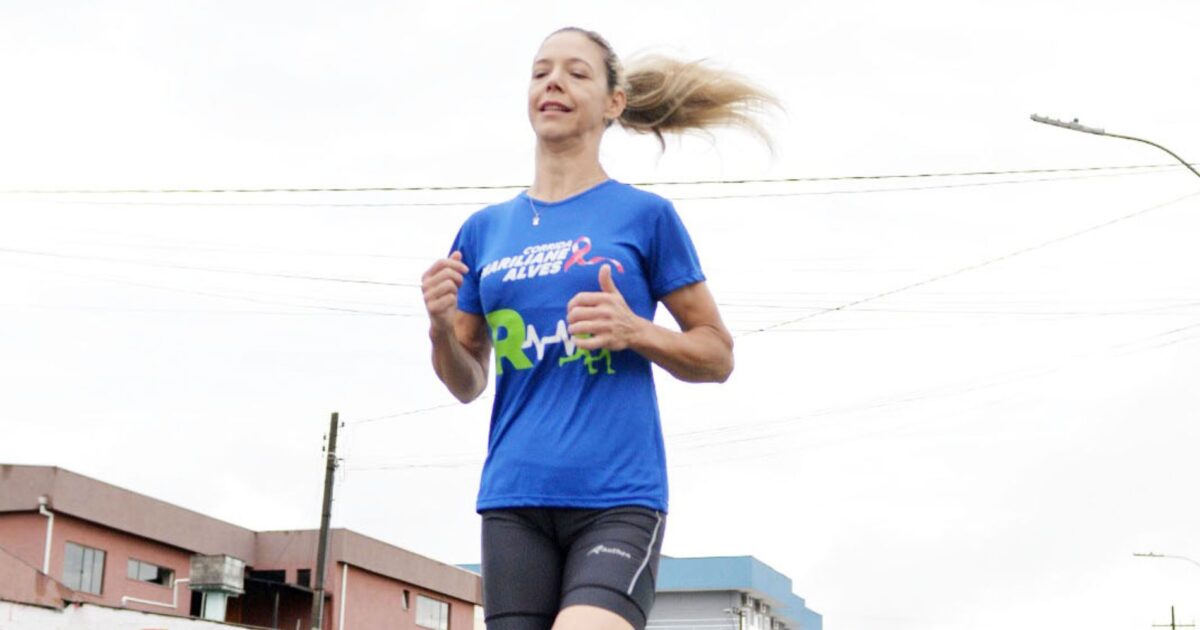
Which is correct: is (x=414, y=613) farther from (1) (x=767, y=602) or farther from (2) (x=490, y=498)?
(2) (x=490, y=498)

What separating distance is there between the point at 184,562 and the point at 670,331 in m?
42.4

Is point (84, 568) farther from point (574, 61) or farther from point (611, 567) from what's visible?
point (611, 567)

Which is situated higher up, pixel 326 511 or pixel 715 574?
pixel 715 574

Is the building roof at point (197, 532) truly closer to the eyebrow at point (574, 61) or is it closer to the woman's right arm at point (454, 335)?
the woman's right arm at point (454, 335)

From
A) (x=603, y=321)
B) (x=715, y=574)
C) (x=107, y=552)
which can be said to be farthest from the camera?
(x=715, y=574)

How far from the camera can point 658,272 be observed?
12.1 feet

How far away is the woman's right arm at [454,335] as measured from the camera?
3.62m

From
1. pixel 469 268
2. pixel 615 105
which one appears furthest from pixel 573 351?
pixel 615 105

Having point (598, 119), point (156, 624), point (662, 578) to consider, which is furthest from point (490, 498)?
point (662, 578)

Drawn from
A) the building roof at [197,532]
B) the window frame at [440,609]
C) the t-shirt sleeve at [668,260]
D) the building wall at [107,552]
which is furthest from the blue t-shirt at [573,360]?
the window frame at [440,609]

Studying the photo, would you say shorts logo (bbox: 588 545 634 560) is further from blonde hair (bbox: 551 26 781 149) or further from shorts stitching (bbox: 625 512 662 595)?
blonde hair (bbox: 551 26 781 149)

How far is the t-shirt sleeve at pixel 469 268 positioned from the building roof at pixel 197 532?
36.6 meters

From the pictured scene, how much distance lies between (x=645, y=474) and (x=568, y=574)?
0.88 feet

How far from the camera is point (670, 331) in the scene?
3514 millimetres
